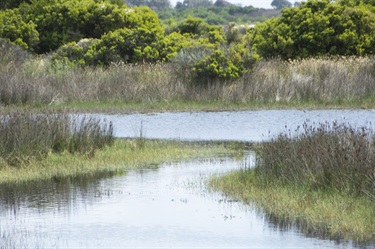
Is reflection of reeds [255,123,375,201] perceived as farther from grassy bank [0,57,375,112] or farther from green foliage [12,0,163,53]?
green foliage [12,0,163,53]

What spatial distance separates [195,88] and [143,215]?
18662mm

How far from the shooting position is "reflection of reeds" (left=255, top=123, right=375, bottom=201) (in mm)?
13047

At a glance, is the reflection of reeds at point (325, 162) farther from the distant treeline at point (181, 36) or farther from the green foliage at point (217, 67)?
the distant treeline at point (181, 36)

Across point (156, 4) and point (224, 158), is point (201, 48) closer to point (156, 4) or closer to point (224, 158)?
point (224, 158)

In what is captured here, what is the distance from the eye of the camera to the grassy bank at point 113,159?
54.9ft

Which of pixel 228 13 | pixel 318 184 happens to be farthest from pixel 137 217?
pixel 228 13

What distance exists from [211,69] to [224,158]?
12297 mm

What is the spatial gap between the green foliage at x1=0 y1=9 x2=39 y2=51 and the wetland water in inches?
948

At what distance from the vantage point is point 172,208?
13.8 m

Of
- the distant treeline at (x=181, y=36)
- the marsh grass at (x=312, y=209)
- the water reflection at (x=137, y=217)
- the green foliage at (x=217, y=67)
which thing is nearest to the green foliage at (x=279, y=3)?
the distant treeline at (x=181, y=36)

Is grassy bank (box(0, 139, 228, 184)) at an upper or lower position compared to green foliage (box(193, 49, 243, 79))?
lower

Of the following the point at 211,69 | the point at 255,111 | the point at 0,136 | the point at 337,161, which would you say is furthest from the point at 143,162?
the point at 211,69

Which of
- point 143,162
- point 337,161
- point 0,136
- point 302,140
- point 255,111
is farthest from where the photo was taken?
point 255,111

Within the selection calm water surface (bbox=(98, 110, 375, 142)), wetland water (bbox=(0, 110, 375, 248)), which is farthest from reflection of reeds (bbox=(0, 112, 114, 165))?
calm water surface (bbox=(98, 110, 375, 142))
